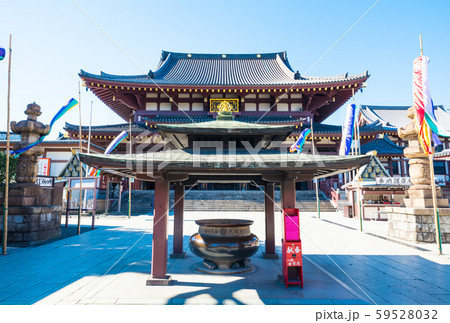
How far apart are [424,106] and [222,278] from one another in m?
7.79

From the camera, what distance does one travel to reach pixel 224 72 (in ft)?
86.5

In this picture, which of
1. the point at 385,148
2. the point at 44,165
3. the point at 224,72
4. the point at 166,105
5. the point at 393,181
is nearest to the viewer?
the point at 393,181

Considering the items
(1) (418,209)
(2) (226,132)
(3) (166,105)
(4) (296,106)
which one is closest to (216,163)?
(2) (226,132)

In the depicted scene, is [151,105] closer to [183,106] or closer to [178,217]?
[183,106]

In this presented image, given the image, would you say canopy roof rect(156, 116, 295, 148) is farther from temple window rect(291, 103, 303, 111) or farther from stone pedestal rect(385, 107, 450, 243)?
temple window rect(291, 103, 303, 111)

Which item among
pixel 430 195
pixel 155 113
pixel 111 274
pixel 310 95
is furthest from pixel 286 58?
pixel 111 274

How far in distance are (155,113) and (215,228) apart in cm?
1764

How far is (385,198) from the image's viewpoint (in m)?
15.3

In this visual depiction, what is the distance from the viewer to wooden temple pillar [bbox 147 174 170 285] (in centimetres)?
482

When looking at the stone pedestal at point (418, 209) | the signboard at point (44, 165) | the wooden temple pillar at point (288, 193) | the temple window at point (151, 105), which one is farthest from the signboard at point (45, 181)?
the signboard at point (44, 165)

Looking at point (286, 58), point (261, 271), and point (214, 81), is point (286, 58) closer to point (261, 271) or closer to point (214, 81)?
point (214, 81)

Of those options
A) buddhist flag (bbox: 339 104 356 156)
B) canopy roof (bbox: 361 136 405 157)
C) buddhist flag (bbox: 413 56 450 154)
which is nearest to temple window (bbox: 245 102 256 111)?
buddhist flag (bbox: 339 104 356 156)

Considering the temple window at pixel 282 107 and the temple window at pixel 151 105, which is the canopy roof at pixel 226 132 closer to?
the temple window at pixel 282 107
